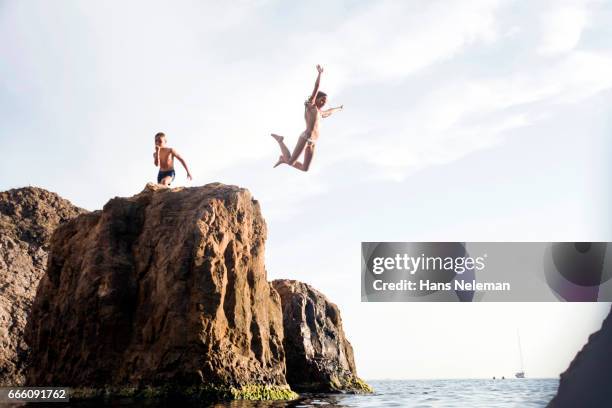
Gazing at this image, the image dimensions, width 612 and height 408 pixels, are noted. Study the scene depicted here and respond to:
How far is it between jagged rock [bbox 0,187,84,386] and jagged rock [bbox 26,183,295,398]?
652 inches

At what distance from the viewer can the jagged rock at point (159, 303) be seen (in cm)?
1995

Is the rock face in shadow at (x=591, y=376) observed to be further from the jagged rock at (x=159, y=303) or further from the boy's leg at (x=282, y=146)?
the jagged rock at (x=159, y=303)

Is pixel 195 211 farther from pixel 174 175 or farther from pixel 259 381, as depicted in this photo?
pixel 259 381

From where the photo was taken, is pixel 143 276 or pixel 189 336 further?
pixel 143 276

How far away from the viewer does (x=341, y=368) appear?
3756 centimetres

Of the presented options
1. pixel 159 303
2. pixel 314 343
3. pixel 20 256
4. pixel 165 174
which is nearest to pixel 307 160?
pixel 159 303

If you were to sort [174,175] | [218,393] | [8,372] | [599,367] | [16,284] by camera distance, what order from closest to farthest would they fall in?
[599,367] → [218,393] → [174,175] → [8,372] → [16,284]

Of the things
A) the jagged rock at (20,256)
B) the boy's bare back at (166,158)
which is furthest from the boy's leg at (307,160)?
the jagged rock at (20,256)

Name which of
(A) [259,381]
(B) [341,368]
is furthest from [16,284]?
(A) [259,381]

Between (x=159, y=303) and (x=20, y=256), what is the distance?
111 ft

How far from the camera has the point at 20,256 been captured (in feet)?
161

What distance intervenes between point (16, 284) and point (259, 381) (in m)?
31.7

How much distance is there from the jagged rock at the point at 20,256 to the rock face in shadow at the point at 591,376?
123ft

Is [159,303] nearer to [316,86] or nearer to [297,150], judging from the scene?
[297,150]
